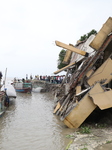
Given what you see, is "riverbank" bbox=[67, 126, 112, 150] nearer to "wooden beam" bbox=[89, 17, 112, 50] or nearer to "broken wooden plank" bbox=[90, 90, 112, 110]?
"broken wooden plank" bbox=[90, 90, 112, 110]

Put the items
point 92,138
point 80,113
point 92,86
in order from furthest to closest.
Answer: point 92,86 < point 80,113 < point 92,138

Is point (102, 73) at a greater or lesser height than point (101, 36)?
lesser

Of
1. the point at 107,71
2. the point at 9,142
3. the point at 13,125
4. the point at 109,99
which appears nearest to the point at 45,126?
the point at 13,125

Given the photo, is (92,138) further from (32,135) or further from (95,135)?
(32,135)

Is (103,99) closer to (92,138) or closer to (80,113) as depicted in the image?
(80,113)

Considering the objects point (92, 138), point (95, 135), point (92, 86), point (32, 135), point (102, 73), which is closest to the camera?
→ point (92, 138)

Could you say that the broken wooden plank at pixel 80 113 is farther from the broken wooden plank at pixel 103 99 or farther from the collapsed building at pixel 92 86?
the broken wooden plank at pixel 103 99

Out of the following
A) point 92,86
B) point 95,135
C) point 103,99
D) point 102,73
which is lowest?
point 95,135

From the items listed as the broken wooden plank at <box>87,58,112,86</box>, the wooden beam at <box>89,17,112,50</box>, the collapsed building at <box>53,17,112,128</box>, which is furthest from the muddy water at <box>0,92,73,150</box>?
the wooden beam at <box>89,17,112,50</box>

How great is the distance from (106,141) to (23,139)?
351cm

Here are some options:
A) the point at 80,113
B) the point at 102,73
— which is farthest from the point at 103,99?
the point at 102,73

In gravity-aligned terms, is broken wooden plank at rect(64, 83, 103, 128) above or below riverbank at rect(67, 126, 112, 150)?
above

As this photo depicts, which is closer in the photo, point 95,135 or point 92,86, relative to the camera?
point 95,135

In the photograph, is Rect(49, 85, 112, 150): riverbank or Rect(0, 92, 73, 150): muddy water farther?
Rect(0, 92, 73, 150): muddy water
